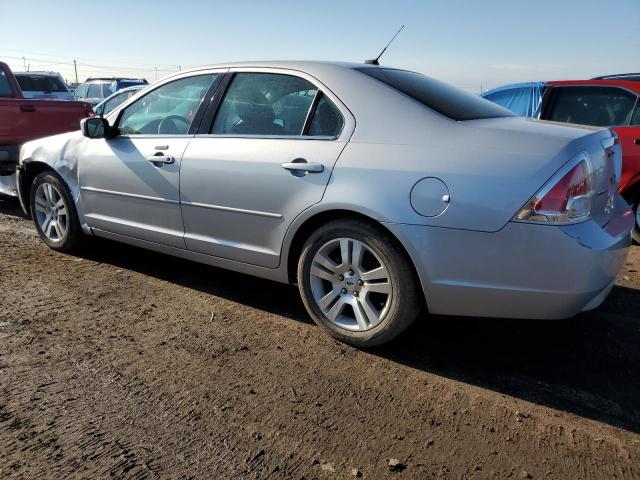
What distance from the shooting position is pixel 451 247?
9.33 ft

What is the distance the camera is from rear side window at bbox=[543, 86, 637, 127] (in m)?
5.75

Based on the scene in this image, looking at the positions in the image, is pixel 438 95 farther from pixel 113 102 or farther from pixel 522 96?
pixel 113 102

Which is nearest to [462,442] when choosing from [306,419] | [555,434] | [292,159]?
[555,434]

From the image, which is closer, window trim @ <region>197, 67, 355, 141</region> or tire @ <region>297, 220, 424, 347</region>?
tire @ <region>297, 220, 424, 347</region>

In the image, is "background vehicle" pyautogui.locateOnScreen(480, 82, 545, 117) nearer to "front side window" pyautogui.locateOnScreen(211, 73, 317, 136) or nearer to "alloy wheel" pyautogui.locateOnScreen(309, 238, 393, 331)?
"front side window" pyautogui.locateOnScreen(211, 73, 317, 136)

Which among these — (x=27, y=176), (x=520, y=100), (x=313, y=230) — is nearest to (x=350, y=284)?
(x=313, y=230)

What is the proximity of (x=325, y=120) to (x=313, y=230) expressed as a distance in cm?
66

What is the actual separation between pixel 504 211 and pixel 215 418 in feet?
5.48

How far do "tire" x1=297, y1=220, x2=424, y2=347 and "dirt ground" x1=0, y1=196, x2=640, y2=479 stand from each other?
156 millimetres

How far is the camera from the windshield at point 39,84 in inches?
591

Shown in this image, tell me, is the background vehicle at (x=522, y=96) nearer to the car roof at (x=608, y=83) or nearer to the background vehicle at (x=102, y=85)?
the car roof at (x=608, y=83)

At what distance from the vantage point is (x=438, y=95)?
3457mm

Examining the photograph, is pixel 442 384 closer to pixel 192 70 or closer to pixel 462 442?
pixel 462 442

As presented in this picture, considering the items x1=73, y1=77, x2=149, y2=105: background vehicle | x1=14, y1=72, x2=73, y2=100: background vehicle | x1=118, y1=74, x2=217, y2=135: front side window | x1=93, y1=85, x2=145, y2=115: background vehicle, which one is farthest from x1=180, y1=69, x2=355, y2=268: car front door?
x1=73, y1=77, x2=149, y2=105: background vehicle
